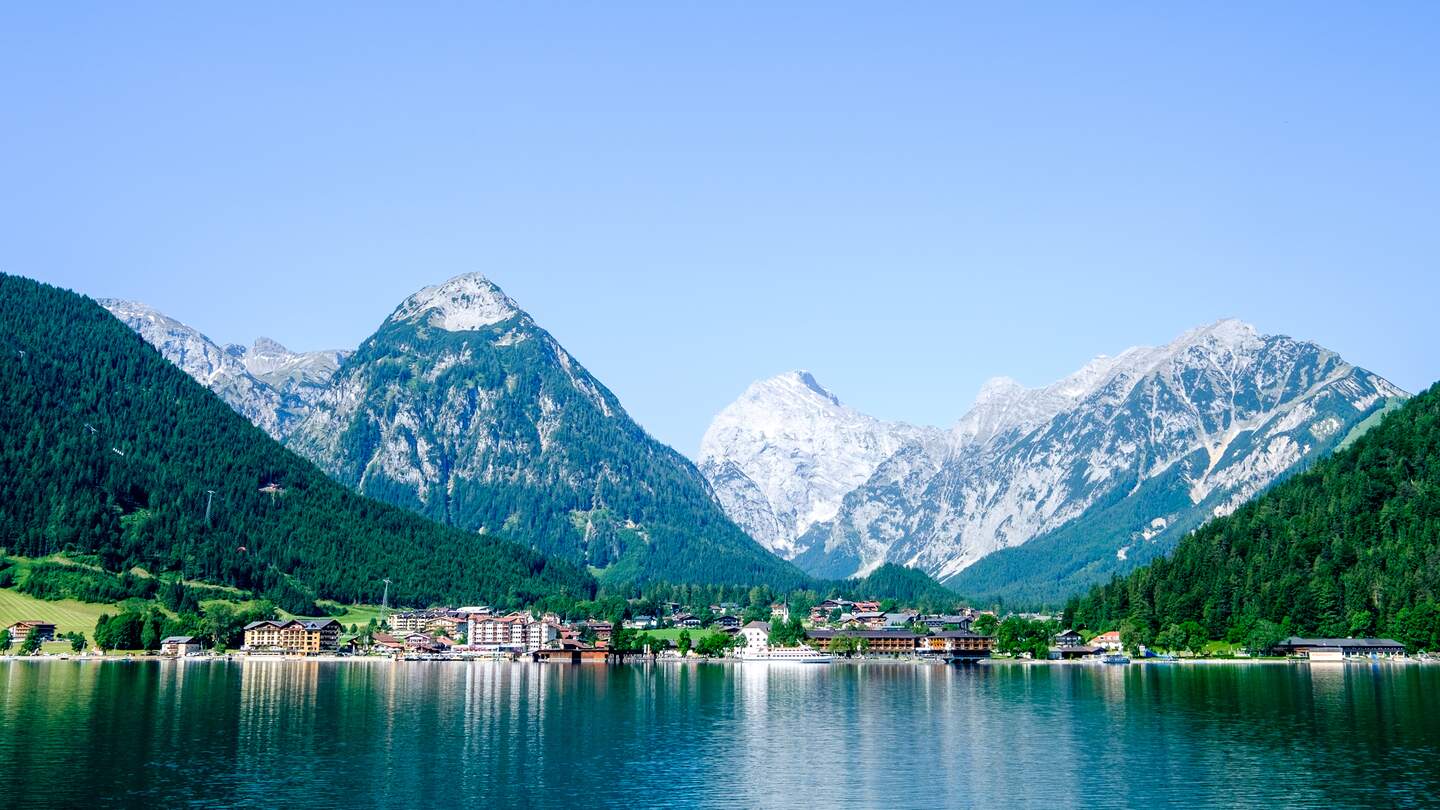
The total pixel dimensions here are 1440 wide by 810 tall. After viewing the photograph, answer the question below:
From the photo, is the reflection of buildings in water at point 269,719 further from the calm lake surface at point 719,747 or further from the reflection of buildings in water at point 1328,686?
the reflection of buildings in water at point 1328,686

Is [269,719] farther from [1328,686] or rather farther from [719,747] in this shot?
[1328,686]

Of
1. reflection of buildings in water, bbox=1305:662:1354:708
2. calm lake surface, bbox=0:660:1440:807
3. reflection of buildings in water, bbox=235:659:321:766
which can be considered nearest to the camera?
calm lake surface, bbox=0:660:1440:807

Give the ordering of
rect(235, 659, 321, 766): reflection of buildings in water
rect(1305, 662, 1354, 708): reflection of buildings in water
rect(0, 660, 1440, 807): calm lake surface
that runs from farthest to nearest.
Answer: rect(1305, 662, 1354, 708): reflection of buildings in water < rect(235, 659, 321, 766): reflection of buildings in water < rect(0, 660, 1440, 807): calm lake surface

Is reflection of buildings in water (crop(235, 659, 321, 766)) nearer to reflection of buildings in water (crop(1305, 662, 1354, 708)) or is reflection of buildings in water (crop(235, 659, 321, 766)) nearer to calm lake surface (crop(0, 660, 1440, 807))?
calm lake surface (crop(0, 660, 1440, 807))

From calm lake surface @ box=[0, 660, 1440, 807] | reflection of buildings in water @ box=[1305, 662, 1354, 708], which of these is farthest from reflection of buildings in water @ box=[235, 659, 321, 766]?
reflection of buildings in water @ box=[1305, 662, 1354, 708]

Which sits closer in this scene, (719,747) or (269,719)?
(719,747)

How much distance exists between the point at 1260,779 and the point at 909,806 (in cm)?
2365

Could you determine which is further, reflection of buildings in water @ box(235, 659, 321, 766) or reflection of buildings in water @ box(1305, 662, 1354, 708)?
reflection of buildings in water @ box(1305, 662, 1354, 708)

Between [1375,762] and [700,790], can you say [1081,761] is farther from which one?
[700,790]

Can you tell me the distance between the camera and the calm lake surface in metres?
81.2

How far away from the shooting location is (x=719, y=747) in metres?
106

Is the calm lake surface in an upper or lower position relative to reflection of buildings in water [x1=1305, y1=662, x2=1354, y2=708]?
lower

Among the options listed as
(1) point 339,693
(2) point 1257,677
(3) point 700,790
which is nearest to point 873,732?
(3) point 700,790

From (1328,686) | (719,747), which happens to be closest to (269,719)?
(719,747)
